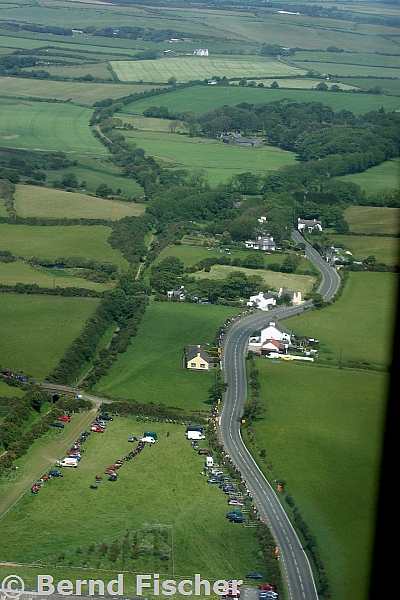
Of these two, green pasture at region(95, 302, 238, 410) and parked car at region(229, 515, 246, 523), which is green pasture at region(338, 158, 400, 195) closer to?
green pasture at region(95, 302, 238, 410)

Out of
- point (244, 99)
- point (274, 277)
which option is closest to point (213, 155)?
point (244, 99)

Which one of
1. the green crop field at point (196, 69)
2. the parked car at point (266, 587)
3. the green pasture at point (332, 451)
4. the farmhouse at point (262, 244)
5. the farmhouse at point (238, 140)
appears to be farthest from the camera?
the green crop field at point (196, 69)

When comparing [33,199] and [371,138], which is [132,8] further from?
[33,199]

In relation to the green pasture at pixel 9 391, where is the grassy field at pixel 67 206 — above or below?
below

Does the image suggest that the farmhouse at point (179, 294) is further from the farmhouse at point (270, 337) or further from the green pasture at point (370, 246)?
the green pasture at point (370, 246)

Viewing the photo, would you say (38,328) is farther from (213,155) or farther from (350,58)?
(350,58)

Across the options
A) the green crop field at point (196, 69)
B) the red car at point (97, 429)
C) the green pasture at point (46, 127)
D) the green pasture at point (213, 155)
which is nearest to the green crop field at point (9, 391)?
the red car at point (97, 429)
